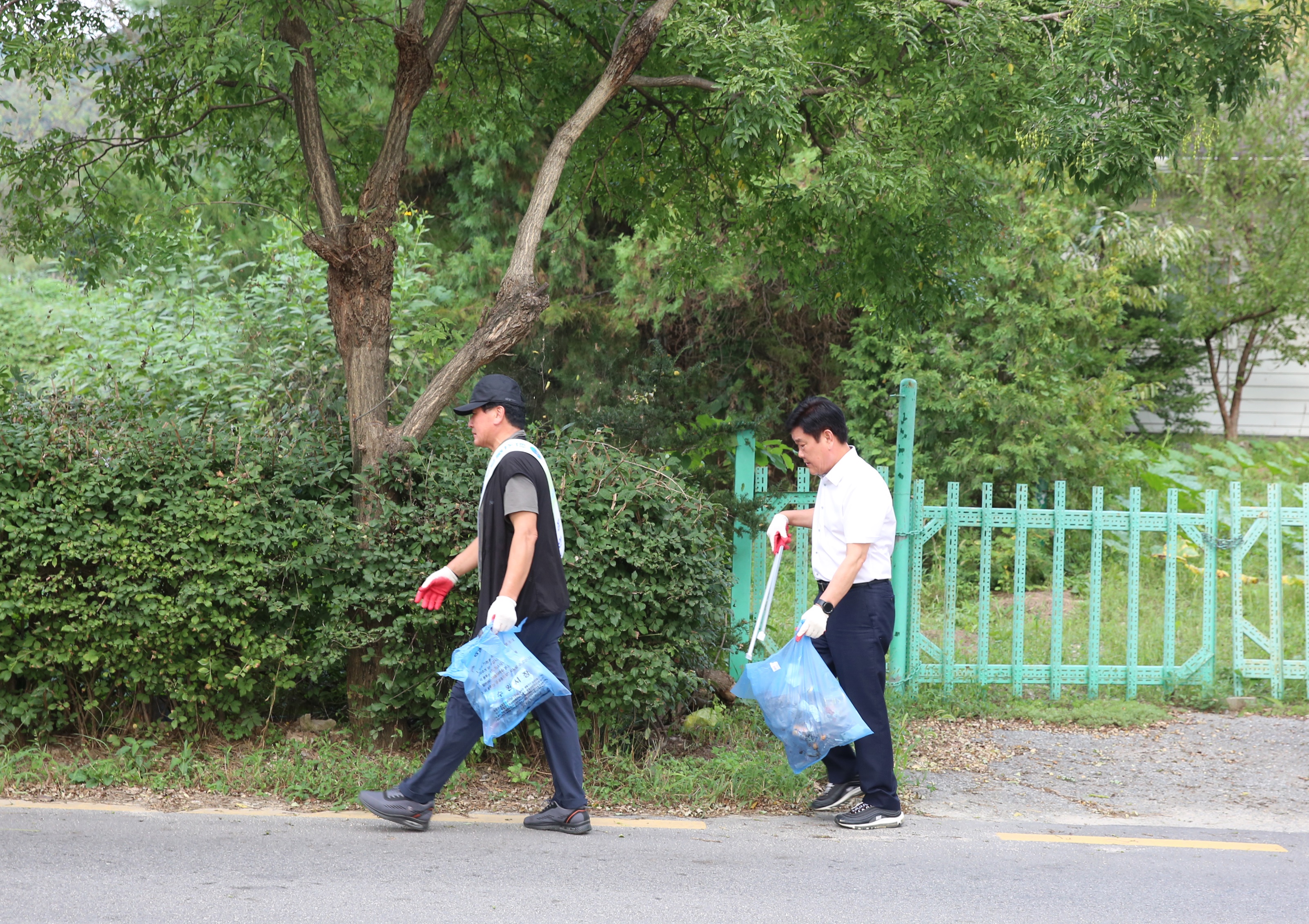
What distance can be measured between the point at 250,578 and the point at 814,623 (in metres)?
2.62

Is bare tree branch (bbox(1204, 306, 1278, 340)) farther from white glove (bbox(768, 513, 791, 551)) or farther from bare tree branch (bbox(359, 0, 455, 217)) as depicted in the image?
bare tree branch (bbox(359, 0, 455, 217))

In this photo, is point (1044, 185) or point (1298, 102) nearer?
point (1044, 185)

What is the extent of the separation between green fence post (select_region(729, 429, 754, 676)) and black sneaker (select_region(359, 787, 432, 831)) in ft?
7.49

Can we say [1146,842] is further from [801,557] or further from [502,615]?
[502,615]

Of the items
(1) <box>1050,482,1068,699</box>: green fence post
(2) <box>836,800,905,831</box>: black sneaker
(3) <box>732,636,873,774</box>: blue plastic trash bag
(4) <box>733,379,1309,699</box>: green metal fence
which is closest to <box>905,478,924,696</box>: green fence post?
(4) <box>733,379,1309,699</box>: green metal fence

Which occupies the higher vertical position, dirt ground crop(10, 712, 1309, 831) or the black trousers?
the black trousers

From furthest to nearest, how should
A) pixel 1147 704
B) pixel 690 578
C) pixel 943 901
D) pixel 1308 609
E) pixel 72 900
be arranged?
pixel 1308 609, pixel 1147 704, pixel 690 578, pixel 943 901, pixel 72 900

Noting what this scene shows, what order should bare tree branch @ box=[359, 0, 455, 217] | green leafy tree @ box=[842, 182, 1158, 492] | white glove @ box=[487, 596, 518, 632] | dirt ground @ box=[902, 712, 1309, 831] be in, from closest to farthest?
white glove @ box=[487, 596, 518, 632] → dirt ground @ box=[902, 712, 1309, 831] → bare tree branch @ box=[359, 0, 455, 217] → green leafy tree @ box=[842, 182, 1158, 492]

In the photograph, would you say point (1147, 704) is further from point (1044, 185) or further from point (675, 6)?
point (675, 6)

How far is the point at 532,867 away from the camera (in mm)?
4277

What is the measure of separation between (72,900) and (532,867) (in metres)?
1.61

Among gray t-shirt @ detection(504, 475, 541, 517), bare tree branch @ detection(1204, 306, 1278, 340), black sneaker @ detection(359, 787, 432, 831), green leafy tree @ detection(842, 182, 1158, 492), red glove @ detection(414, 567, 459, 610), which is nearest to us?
gray t-shirt @ detection(504, 475, 541, 517)

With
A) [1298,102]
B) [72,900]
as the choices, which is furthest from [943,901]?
[1298,102]

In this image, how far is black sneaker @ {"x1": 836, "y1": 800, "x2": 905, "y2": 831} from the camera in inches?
192
